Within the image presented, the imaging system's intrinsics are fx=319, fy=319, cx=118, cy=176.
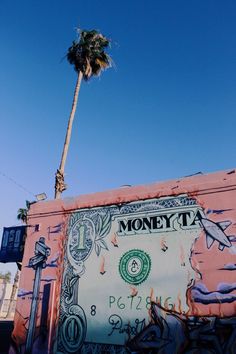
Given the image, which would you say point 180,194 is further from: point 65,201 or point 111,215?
point 65,201

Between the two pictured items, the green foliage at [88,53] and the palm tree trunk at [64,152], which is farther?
the green foliage at [88,53]

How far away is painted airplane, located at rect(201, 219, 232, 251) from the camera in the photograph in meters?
7.72

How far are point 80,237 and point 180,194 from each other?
11.3 ft

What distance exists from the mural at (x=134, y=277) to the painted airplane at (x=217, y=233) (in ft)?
0.08

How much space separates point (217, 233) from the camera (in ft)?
25.9

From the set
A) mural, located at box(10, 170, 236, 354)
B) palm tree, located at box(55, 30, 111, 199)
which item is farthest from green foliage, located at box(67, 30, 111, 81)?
mural, located at box(10, 170, 236, 354)

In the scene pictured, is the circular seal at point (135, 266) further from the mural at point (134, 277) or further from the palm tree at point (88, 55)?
the palm tree at point (88, 55)

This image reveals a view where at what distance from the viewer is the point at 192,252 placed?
26.5 ft

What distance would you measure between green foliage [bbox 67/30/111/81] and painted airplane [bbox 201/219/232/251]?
46.4ft

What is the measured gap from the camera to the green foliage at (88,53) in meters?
19.3
